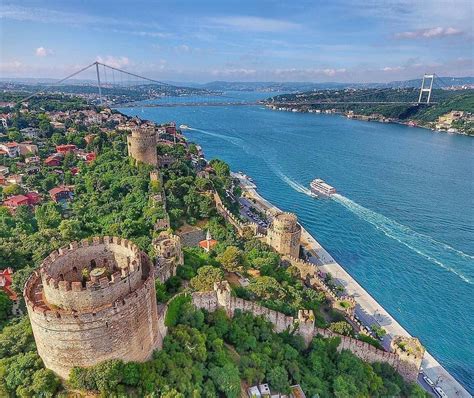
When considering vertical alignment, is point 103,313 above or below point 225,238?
above

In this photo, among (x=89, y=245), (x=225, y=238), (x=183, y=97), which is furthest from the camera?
(x=183, y=97)

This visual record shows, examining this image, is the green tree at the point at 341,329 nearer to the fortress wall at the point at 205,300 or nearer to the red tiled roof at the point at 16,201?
the fortress wall at the point at 205,300

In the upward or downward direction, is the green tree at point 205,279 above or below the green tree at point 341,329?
above

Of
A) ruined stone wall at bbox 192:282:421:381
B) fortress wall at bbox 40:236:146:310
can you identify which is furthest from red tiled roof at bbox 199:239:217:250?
fortress wall at bbox 40:236:146:310

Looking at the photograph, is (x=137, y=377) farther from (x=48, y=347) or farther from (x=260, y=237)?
(x=260, y=237)

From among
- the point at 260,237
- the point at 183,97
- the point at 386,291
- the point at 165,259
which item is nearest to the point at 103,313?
the point at 165,259

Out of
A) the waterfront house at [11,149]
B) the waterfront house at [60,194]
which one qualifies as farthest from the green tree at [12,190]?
the waterfront house at [11,149]
